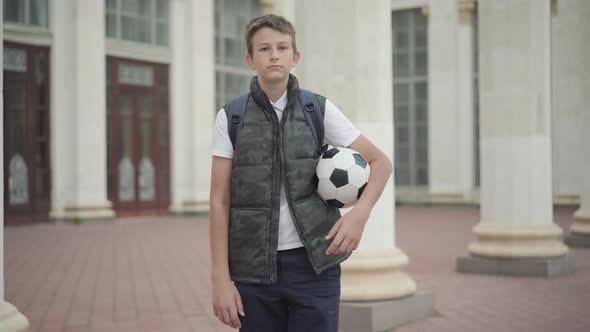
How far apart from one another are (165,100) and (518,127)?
11.8 m

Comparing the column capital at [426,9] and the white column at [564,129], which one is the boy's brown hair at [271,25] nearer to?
the white column at [564,129]

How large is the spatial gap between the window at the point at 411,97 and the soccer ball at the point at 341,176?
64.8 feet

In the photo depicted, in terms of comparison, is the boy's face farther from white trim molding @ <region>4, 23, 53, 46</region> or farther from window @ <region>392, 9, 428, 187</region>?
window @ <region>392, 9, 428, 187</region>

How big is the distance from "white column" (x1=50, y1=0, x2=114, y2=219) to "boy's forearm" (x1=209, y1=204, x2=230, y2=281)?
1406cm

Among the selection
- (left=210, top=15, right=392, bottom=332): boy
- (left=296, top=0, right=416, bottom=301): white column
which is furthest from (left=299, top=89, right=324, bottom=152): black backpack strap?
(left=296, top=0, right=416, bottom=301): white column

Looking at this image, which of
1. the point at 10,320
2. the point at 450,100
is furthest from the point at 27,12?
the point at 10,320

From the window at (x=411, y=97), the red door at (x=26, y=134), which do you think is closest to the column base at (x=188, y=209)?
the red door at (x=26, y=134)

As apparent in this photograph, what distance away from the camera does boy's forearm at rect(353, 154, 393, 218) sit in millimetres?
2564

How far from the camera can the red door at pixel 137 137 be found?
17.2 metres

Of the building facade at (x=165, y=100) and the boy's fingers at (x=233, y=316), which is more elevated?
the building facade at (x=165, y=100)

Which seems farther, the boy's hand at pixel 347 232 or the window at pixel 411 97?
the window at pixel 411 97

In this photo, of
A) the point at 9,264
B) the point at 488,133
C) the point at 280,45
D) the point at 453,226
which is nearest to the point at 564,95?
the point at 453,226

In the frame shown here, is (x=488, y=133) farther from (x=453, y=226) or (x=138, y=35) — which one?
(x=138, y=35)

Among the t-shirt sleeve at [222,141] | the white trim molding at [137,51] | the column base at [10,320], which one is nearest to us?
the t-shirt sleeve at [222,141]
